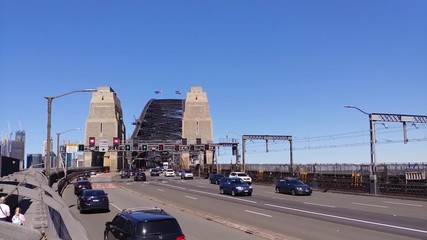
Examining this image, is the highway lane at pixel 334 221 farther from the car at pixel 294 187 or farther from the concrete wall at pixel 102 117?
the concrete wall at pixel 102 117

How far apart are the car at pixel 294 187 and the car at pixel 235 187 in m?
A: 4.19

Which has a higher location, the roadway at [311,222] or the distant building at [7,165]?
the distant building at [7,165]

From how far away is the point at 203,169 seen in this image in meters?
113

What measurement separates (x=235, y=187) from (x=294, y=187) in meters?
5.80

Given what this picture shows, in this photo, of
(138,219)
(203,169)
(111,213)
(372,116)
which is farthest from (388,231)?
(203,169)

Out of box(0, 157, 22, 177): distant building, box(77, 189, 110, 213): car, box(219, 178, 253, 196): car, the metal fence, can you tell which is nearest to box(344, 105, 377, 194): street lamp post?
the metal fence

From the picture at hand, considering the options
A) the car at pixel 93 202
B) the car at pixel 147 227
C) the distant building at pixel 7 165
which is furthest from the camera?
the distant building at pixel 7 165

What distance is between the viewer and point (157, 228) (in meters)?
11.4

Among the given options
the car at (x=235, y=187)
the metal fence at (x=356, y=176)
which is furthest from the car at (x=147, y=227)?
the metal fence at (x=356, y=176)

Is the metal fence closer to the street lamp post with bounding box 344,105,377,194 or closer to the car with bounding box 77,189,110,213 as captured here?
the street lamp post with bounding box 344,105,377,194

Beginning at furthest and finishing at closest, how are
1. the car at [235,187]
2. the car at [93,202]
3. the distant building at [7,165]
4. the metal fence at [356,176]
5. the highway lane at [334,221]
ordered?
the car at [235,187] → the metal fence at [356,176] → the distant building at [7,165] → the car at [93,202] → the highway lane at [334,221]

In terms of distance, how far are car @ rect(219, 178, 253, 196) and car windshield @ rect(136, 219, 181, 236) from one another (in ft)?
95.9

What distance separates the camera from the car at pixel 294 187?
41406 mm

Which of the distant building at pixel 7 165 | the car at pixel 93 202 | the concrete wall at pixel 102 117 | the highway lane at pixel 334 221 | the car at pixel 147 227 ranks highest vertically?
the concrete wall at pixel 102 117
